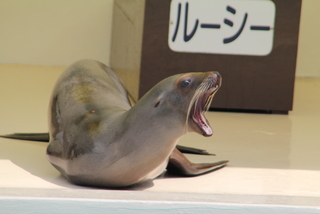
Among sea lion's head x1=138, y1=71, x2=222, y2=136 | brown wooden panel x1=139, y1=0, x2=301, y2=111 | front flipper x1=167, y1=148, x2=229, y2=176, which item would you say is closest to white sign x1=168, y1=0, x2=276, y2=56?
brown wooden panel x1=139, y1=0, x2=301, y2=111

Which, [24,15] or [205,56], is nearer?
[205,56]

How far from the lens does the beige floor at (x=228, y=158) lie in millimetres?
2847

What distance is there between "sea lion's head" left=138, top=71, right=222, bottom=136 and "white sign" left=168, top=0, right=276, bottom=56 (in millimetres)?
2663

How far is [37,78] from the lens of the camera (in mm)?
7027

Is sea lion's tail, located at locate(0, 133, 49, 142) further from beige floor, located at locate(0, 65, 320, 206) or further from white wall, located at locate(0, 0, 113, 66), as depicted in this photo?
white wall, located at locate(0, 0, 113, 66)

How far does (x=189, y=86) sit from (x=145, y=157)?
1.05ft

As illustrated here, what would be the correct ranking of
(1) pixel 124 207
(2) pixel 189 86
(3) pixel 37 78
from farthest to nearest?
1. (3) pixel 37 78
2. (2) pixel 189 86
3. (1) pixel 124 207

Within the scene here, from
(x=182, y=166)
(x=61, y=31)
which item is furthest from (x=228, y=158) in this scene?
(x=61, y=31)

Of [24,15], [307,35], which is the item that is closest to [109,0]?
[24,15]

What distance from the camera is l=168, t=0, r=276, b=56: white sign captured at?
18.4 feet

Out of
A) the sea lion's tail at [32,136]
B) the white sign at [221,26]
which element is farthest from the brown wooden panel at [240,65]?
the sea lion's tail at [32,136]

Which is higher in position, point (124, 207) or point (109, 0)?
point (109, 0)

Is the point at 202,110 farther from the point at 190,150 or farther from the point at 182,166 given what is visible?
the point at 190,150

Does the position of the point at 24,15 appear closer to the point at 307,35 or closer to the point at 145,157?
the point at 307,35
